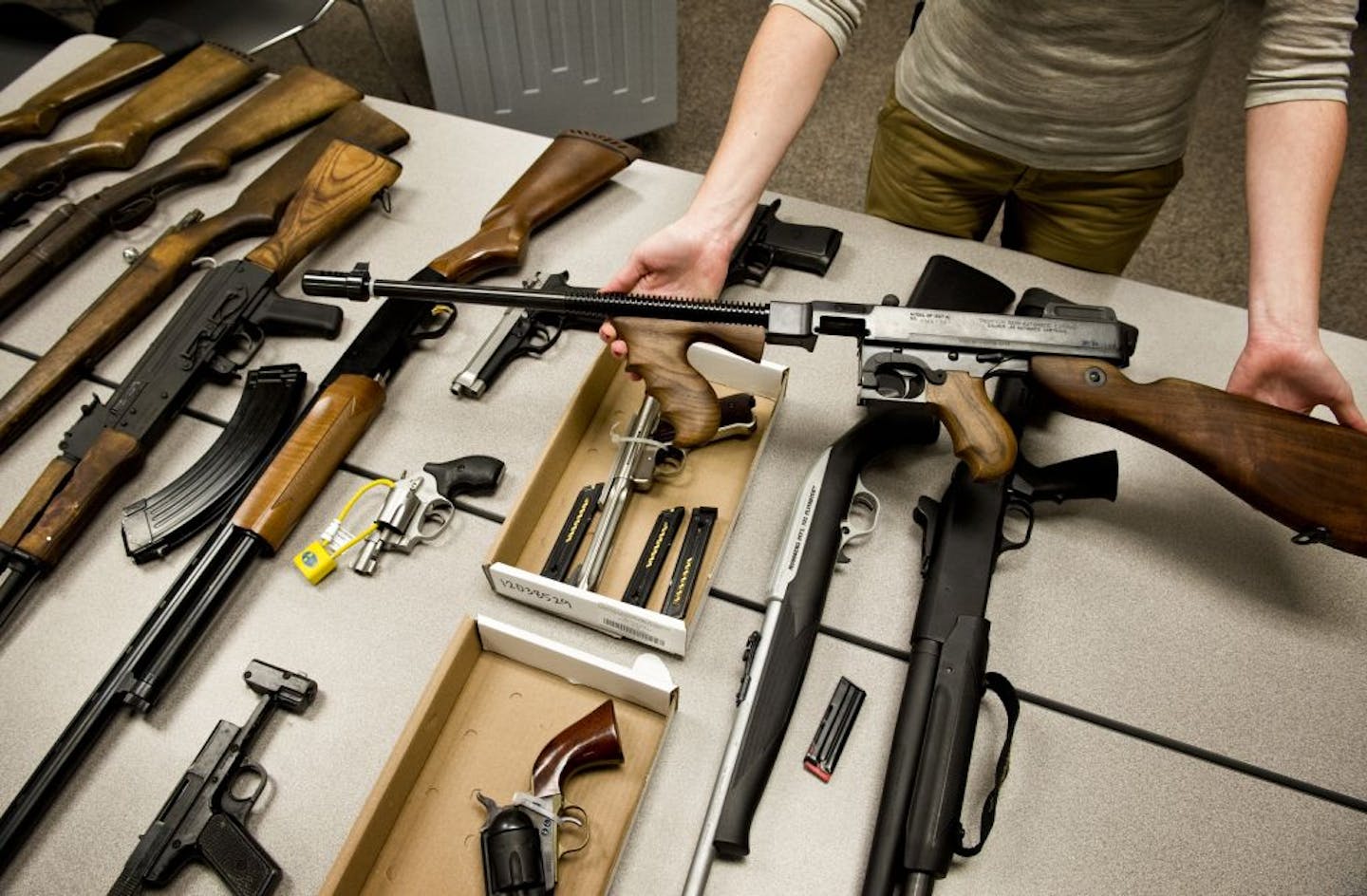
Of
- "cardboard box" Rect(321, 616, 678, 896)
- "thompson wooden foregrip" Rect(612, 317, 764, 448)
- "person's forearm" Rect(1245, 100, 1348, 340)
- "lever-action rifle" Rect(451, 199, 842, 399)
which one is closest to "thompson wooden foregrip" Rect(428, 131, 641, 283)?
"lever-action rifle" Rect(451, 199, 842, 399)

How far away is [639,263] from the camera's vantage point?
1.67 metres

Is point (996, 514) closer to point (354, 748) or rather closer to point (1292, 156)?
point (1292, 156)

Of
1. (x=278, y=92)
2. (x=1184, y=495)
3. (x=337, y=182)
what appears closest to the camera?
(x=1184, y=495)

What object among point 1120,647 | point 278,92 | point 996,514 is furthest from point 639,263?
point 278,92

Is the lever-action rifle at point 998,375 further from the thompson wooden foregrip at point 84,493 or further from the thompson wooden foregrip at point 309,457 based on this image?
the thompson wooden foregrip at point 84,493

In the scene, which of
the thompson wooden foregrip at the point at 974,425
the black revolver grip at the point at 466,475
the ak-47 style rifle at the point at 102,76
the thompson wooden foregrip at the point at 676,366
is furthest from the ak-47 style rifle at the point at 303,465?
the ak-47 style rifle at the point at 102,76

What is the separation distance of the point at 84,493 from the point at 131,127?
1138 mm

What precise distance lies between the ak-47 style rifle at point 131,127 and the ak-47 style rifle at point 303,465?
0.96m

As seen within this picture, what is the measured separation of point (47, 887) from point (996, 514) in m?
1.64

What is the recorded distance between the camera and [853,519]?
63.7 inches

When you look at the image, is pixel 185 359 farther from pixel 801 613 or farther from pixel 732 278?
pixel 801 613

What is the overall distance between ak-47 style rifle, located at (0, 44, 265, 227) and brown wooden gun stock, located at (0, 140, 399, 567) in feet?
1.67

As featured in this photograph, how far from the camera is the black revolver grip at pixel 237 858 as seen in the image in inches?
49.4

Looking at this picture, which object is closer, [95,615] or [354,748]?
[354,748]
